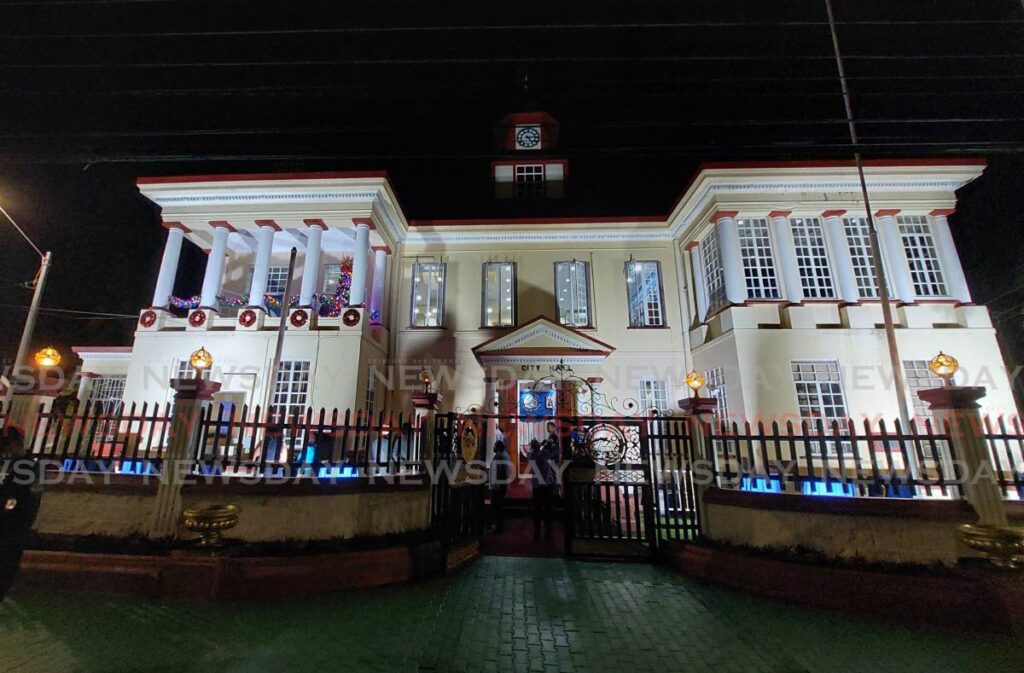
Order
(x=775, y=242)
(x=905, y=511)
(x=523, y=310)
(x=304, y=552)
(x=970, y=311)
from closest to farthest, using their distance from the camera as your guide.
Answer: (x=905, y=511) < (x=304, y=552) < (x=970, y=311) < (x=775, y=242) < (x=523, y=310)

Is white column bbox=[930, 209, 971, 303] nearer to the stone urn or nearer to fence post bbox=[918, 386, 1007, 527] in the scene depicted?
fence post bbox=[918, 386, 1007, 527]

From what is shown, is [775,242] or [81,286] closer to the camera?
[775,242]

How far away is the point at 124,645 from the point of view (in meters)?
3.56

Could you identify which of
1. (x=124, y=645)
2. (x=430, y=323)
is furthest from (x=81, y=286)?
(x=124, y=645)

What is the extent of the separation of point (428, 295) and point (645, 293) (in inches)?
324

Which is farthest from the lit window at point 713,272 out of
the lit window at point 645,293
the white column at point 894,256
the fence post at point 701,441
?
the fence post at point 701,441

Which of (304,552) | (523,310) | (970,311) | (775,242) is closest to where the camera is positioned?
(304,552)

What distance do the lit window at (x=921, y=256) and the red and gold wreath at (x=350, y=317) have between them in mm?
17407

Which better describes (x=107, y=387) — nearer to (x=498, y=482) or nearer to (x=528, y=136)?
(x=498, y=482)

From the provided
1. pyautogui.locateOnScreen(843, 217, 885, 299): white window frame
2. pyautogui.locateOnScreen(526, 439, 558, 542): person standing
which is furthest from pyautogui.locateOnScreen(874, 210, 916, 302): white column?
pyautogui.locateOnScreen(526, 439, 558, 542): person standing

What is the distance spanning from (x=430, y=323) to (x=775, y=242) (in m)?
11.9

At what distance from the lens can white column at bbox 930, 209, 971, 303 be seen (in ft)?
40.3

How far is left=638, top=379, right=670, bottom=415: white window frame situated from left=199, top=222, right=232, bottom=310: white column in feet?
48.7

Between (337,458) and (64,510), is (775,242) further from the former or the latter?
(64,510)
